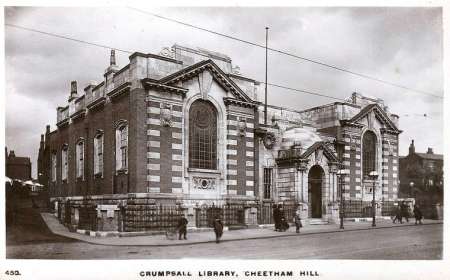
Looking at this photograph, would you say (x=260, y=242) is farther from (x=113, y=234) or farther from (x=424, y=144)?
(x=424, y=144)

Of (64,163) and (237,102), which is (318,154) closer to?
(237,102)

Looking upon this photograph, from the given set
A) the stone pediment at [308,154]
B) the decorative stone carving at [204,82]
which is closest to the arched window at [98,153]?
the decorative stone carving at [204,82]

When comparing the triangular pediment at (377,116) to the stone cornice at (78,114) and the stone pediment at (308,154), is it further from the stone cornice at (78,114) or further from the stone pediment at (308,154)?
the stone cornice at (78,114)

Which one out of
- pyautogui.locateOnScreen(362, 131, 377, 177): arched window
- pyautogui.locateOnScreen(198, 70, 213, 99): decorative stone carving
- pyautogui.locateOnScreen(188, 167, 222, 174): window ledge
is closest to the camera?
pyautogui.locateOnScreen(188, 167, 222, 174): window ledge

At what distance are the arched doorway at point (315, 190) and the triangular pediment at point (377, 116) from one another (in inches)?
177

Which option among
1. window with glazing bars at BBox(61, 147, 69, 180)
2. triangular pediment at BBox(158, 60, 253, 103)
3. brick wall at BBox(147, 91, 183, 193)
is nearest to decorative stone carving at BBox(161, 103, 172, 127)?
brick wall at BBox(147, 91, 183, 193)

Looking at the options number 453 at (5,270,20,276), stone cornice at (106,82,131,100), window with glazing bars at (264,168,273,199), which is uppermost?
stone cornice at (106,82,131,100)

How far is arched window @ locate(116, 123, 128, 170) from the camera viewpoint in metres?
21.8

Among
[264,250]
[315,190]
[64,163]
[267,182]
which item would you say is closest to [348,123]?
[315,190]

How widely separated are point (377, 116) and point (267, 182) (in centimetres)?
1022

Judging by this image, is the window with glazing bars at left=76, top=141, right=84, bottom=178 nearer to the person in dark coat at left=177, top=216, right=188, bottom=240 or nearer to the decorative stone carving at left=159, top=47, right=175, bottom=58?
the decorative stone carving at left=159, top=47, right=175, bottom=58

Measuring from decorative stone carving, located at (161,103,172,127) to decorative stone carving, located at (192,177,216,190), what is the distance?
3076mm

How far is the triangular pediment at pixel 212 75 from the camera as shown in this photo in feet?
71.2
